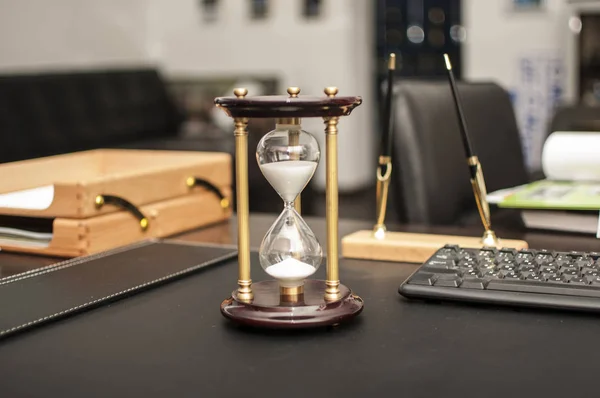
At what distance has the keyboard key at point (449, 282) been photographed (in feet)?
3.01

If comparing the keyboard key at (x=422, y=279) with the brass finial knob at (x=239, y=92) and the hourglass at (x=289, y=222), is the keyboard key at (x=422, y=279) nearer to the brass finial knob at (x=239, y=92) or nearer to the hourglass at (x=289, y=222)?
the hourglass at (x=289, y=222)

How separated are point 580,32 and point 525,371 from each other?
13.4 ft

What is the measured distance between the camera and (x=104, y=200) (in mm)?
1229

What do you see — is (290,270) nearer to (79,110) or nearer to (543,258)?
(543,258)

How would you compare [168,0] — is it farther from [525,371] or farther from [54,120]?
[525,371]

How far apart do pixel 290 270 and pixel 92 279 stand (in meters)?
0.32

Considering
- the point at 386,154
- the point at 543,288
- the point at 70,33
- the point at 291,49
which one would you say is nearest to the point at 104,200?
the point at 386,154

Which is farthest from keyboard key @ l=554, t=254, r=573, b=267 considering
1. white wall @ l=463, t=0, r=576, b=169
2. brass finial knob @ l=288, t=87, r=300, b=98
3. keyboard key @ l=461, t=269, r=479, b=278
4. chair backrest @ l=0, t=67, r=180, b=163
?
white wall @ l=463, t=0, r=576, b=169

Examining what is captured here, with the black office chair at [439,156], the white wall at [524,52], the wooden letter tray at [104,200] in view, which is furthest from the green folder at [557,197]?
the white wall at [524,52]

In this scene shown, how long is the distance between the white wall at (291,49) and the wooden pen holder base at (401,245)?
434 centimetres

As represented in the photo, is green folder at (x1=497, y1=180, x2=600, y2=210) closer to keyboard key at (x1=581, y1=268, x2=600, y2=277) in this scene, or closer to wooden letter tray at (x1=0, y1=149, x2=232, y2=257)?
keyboard key at (x1=581, y1=268, x2=600, y2=277)

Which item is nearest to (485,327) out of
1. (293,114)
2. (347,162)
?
(293,114)

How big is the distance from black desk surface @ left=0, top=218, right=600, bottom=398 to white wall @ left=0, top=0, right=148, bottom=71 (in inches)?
177

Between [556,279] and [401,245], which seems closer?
[556,279]
